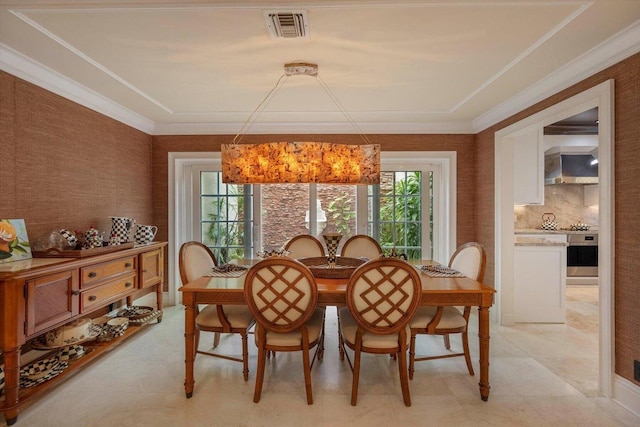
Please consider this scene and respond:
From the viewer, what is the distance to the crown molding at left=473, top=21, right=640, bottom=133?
2.07m

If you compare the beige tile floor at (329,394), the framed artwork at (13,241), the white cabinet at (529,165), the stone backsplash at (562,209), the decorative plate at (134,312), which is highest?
the white cabinet at (529,165)

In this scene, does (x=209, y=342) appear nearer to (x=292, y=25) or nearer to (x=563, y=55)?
(x=292, y=25)

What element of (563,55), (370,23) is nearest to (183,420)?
(370,23)

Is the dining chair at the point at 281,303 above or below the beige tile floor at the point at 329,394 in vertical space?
above

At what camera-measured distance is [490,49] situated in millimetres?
2297

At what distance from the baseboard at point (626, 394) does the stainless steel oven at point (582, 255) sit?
3707 mm

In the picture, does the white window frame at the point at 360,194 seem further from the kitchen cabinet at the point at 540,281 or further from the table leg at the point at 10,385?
the table leg at the point at 10,385

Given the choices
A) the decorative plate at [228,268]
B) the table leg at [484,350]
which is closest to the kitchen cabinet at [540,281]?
the table leg at [484,350]

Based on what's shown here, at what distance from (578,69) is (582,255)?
3.98 m

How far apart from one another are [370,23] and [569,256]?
17.3 ft

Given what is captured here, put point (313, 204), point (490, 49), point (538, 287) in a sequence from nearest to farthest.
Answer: point (490, 49), point (538, 287), point (313, 204)

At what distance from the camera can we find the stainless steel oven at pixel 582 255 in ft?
17.4

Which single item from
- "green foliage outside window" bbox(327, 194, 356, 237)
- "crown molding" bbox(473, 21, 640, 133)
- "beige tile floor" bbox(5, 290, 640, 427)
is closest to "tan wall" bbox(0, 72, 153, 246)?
"beige tile floor" bbox(5, 290, 640, 427)

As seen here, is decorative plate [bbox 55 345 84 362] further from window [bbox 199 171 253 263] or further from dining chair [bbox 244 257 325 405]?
window [bbox 199 171 253 263]
